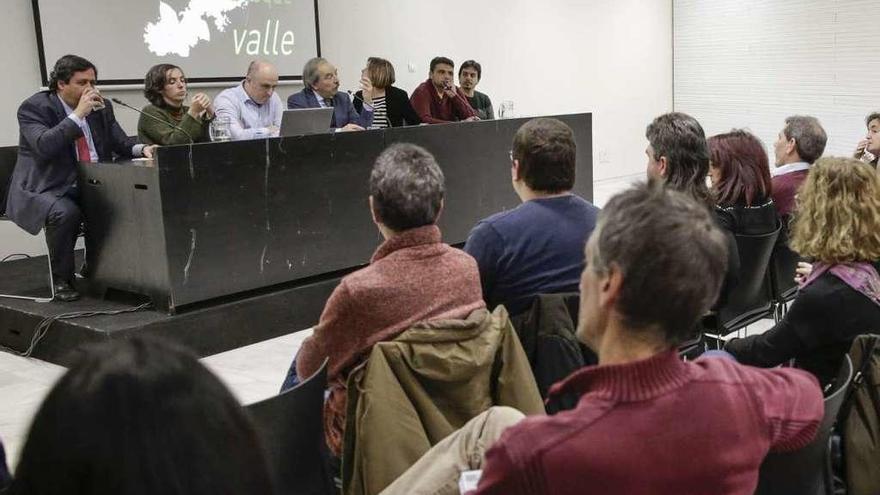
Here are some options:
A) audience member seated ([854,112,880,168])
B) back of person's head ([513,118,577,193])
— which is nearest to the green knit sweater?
back of person's head ([513,118,577,193])

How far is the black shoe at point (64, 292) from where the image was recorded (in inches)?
169

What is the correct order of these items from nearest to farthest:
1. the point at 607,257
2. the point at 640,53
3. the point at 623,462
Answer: the point at 623,462 → the point at 607,257 → the point at 640,53

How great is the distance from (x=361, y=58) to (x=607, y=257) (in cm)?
665

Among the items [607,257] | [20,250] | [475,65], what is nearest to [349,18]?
[475,65]

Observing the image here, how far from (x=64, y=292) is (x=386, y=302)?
9.52 ft

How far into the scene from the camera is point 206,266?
13.7 ft

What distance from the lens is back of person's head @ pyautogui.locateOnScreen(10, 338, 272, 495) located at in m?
0.69

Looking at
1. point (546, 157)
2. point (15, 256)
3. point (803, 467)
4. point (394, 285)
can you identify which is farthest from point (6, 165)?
point (803, 467)

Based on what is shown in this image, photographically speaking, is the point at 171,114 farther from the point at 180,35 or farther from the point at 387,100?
the point at 180,35

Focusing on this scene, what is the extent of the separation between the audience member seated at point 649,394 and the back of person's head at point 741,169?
6.58 feet

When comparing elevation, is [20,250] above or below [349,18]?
below

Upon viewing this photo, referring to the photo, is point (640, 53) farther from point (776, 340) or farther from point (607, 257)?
point (607, 257)

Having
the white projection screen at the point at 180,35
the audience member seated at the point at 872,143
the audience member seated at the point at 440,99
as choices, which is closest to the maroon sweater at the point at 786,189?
the audience member seated at the point at 872,143

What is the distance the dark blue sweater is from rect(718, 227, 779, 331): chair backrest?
956 mm
